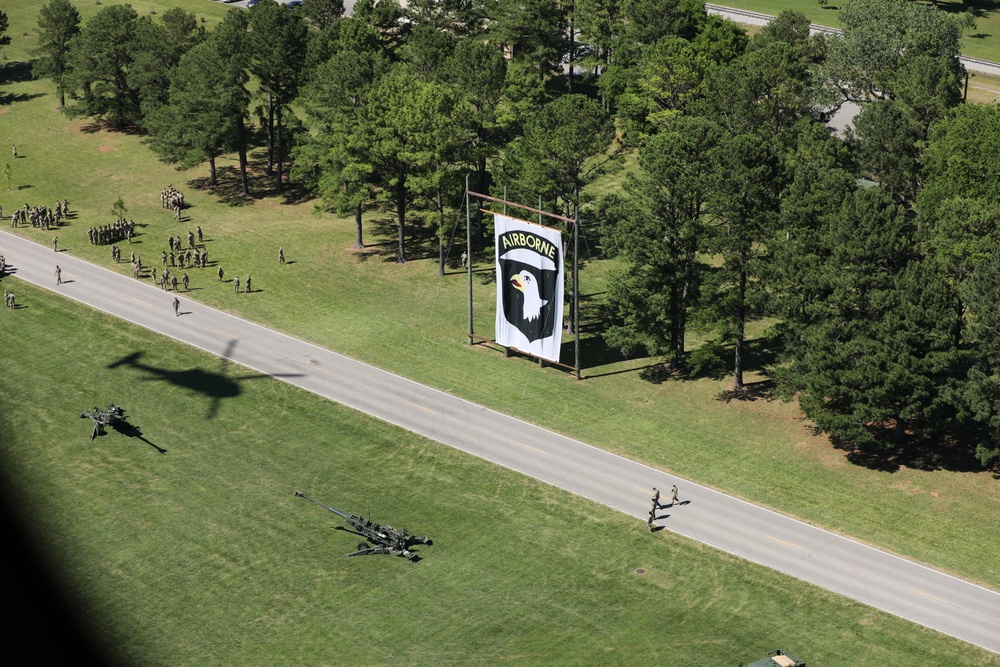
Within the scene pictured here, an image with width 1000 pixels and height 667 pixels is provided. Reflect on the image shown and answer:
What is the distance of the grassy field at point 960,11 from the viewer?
507 ft

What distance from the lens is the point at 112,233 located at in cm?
11550

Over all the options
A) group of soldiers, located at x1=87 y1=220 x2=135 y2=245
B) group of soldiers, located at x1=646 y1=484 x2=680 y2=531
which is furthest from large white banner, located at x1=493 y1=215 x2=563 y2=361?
group of soldiers, located at x1=87 y1=220 x2=135 y2=245

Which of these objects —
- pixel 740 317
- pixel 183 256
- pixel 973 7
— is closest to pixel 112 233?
pixel 183 256

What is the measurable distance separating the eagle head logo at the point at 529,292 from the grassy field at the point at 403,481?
4.86 m

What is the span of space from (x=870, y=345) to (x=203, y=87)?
73.4 metres

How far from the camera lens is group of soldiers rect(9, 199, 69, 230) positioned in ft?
390

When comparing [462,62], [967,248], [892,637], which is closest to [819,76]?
[462,62]

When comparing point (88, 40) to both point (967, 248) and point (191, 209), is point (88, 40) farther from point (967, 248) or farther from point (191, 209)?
point (967, 248)

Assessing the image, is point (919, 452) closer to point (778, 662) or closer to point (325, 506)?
point (778, 662)

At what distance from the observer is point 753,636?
63.2m

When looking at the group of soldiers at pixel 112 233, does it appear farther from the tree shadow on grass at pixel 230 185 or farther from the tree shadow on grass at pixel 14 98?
the tree shadow on grass at pixel 14 98

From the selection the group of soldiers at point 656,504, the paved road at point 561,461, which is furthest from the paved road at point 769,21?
the group of soldiers at point 656,504

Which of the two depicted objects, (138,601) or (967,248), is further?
(967,248)

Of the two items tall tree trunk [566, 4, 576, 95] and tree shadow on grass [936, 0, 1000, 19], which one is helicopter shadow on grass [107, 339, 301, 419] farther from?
tree shadow on grass [936, 0, 1000, 19]
